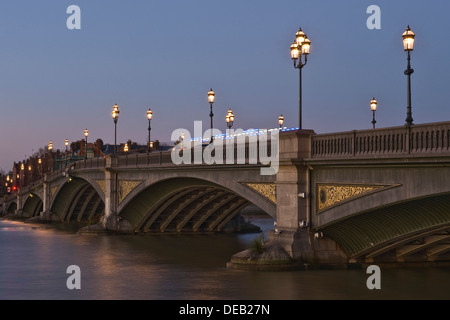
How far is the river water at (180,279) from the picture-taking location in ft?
92.0

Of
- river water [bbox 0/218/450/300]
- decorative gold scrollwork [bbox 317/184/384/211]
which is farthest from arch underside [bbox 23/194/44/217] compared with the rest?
decorative gold scrollwork [bbox 317/184/384/211]

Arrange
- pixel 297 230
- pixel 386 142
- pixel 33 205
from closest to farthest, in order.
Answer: pixel 386 142 < pixel 297 230 < pixel 33 205

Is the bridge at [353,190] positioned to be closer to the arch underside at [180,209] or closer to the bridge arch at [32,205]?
the arch underside at [180,209]

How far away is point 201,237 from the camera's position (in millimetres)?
57875

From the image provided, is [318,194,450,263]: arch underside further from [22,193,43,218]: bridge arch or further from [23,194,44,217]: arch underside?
[23,194,44,217]: arch underside

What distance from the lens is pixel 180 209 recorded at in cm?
5794

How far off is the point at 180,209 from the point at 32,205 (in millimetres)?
64708

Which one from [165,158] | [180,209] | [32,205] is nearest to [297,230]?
[165,158]

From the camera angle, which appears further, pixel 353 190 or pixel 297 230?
pixel 297 230

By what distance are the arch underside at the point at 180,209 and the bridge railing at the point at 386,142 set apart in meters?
22.1

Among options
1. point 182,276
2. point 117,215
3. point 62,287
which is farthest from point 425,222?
point 117,215

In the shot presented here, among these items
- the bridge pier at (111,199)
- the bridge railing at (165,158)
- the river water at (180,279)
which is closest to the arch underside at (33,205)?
the bridge railing at (165,158)

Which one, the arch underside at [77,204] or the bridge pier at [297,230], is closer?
the bridge pier at [297,230]
